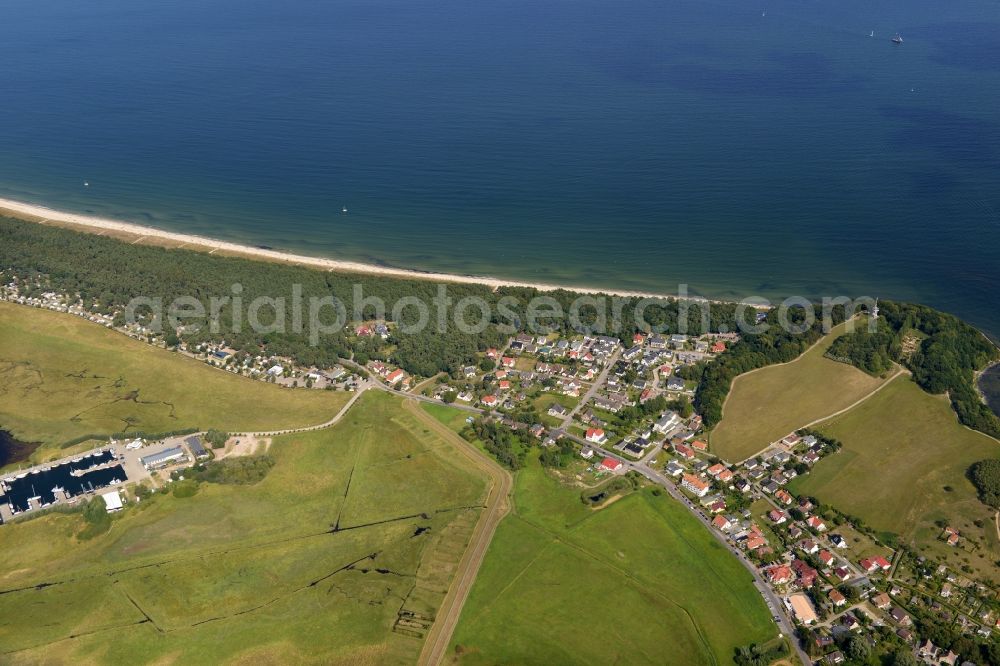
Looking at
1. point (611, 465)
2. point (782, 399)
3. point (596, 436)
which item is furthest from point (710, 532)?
point (782, 399)

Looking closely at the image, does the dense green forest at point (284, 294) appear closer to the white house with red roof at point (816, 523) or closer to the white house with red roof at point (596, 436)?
the white house with red roof at point (596, 436)

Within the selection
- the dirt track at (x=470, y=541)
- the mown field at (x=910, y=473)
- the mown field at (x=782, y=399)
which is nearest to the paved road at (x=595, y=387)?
the dirt track at (x=470, y=541)

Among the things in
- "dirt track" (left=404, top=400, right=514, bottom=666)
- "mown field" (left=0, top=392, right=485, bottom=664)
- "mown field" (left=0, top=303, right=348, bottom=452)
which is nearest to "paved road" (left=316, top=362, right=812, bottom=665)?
"dirt track" (left=404, top=400, right=514, bottom=666)

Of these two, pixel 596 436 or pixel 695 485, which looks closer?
pixel 695 485

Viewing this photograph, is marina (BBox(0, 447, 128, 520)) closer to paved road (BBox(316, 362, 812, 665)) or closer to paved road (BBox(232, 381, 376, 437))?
paved road (BBox(232, 381, 376, 437))

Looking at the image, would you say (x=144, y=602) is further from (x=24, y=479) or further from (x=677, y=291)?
(x=677, y=291)

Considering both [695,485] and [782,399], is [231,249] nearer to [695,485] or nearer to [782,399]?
[695,485]

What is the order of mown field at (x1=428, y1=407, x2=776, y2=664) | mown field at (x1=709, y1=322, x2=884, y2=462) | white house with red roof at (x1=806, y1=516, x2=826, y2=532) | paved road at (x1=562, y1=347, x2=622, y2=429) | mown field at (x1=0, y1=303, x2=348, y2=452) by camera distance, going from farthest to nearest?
paved road at (x1=562, y1=347, x2=622, y2=429), mown field at (x1=0, y1=303, x2=348, y2=452), mown field at (x1=709, y1=322, x2=884, y2=462), white house with red roof at (x1=806, y1=516, x2=826, y2=532), mown field at (x1=428, y1=407, x2=776, y2=664)
